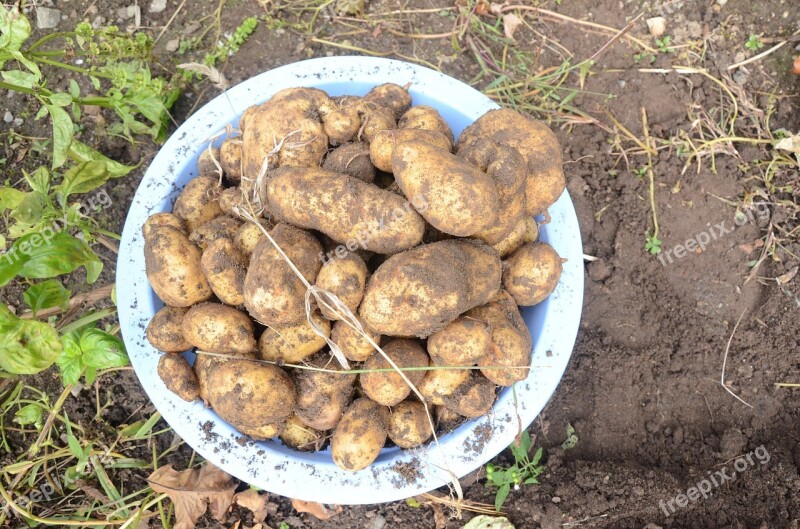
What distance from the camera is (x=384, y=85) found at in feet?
4.96

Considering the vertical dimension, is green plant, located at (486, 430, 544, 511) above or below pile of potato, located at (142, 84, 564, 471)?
below

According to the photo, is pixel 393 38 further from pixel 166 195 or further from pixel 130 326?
pixel 130 326

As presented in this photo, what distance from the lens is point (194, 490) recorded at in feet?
5.70

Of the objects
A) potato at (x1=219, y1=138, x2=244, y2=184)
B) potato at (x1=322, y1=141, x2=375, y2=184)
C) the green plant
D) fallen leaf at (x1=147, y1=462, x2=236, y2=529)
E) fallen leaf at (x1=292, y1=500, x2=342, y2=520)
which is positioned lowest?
fallen leaf at (x1=292, y1=500, x2=342, y2=520)

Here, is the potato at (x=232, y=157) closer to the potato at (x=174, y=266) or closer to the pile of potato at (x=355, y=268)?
the pile of potato at (x=355, y=268)

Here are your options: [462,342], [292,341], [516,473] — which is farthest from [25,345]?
[516,473]

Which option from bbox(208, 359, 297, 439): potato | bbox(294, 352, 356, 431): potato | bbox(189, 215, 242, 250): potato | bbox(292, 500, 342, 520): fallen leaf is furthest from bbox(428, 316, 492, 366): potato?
bbox(292, 500, 342, 520): fallen leaf

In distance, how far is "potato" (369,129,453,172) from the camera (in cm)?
125

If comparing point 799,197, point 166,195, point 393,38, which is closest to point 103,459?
point 166,195

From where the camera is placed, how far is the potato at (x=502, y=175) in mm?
1229

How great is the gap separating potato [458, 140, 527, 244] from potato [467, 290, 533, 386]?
18 cm

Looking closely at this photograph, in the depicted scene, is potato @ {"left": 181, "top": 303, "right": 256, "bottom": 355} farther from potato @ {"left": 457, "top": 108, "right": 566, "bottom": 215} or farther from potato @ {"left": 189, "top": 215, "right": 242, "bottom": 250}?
potato @ {"left": 457, "top": 108, "right": 566, "bottom": 215}

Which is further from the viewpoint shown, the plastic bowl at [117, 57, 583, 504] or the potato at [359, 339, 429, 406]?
the plastic bowl at [117, 57, 583, 504]

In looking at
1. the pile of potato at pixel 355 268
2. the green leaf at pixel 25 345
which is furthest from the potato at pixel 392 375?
the green leaf at pixel 25 345
